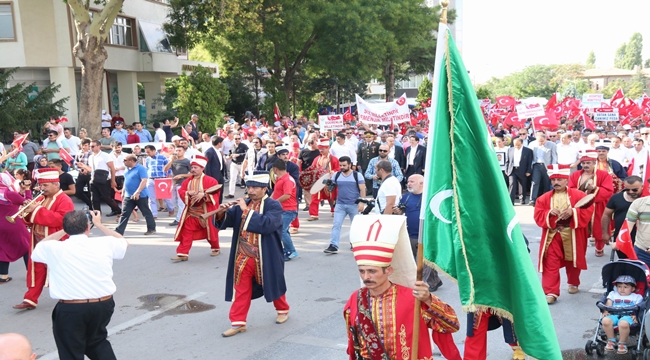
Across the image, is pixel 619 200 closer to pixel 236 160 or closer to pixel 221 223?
pixel 221 223

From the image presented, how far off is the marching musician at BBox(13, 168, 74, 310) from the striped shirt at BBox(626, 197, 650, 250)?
6.79 m

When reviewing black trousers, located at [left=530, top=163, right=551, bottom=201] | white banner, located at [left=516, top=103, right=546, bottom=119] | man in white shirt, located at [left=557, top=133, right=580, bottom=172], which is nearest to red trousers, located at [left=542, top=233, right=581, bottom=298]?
black trousers, located at [left=530, top=163, right=551, bottom=201]

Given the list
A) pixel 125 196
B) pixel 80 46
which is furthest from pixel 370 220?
pixel 80 46

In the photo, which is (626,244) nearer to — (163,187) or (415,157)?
(415,157)

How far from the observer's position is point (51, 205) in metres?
8.61

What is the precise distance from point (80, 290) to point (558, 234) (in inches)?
227

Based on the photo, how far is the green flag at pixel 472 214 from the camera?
3.79 m

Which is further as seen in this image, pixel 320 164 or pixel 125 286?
pixel 320 164

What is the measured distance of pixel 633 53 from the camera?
554 ft

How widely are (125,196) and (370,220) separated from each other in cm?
1057

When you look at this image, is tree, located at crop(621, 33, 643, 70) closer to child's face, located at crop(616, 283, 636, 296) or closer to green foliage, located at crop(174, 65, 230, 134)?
green foliage, located at crop(174, 65, 230, 134)

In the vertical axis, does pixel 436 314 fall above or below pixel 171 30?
below

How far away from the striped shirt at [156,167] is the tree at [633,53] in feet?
570

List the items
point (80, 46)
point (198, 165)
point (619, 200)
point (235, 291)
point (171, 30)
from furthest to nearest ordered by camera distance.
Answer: point (171, 30), point (80, 46), point (198, 165), point (619, 200), point (235, 291)
